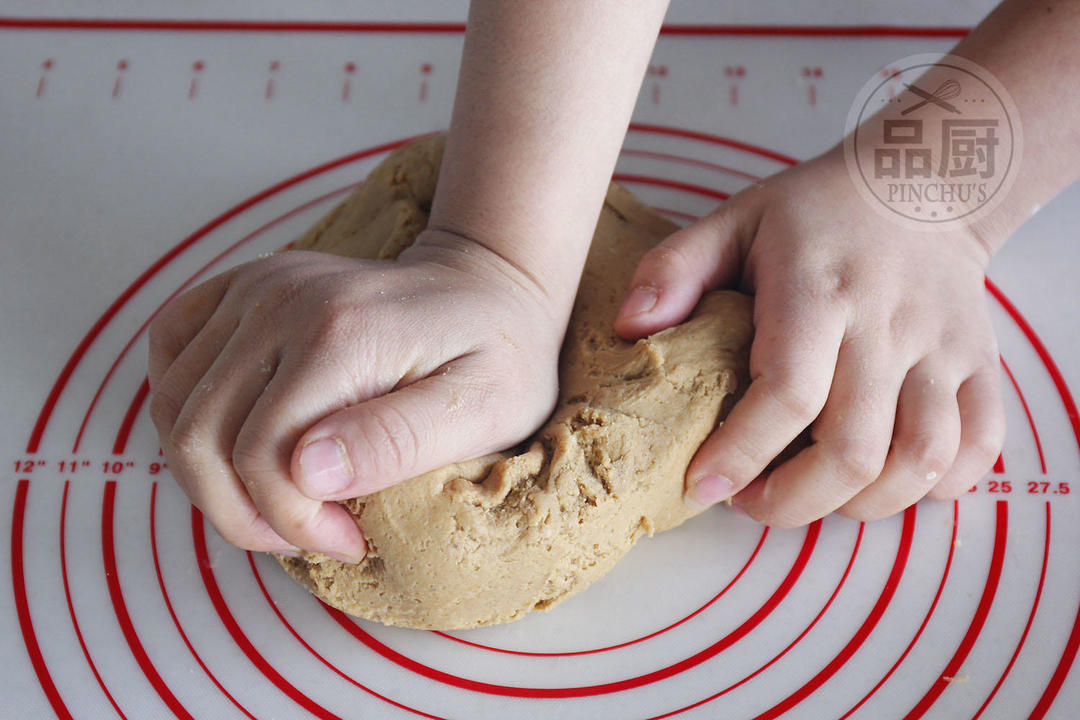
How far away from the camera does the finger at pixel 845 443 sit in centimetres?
85

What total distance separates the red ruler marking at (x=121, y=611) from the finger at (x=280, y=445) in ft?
0.72

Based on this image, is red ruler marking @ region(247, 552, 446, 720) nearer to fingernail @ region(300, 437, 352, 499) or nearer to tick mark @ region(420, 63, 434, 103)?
fingernail @ region(300, 437, 352, 499)

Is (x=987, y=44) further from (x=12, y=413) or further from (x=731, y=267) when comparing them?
(x=12, y=413)

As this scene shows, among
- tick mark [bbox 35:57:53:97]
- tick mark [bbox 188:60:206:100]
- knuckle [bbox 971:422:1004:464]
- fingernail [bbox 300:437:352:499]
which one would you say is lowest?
fingernail [bbox 300:437:352:499]

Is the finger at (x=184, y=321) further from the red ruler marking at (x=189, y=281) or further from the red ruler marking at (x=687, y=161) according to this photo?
the red ruler marking at (x=687, y=161)

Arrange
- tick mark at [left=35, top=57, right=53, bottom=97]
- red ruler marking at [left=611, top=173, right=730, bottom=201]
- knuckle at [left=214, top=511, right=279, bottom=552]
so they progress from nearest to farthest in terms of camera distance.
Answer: knuckle at [left=214, top=511, right=279, bottom=552] → red ruler marking at [left=611, top=173, right=730, bottom=201] → tick mark at [left=35, top=57, right=53, bottom=97]

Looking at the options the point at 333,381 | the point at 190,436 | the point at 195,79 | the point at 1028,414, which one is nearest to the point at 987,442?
the point at 1028,414

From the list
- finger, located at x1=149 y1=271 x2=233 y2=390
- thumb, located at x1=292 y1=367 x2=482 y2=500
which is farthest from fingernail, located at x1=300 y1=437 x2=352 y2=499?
finger, located at x1=149 y1=271 x2=233 y2=390

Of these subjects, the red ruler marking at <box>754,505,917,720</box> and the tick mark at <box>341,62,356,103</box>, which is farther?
the tick mark at <box>341,62,356,103</box>

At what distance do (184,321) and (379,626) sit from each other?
335mm

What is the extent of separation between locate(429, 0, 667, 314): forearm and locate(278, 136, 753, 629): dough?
0.11m

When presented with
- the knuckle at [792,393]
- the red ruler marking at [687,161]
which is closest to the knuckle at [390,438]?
the knuckle at [792,393]

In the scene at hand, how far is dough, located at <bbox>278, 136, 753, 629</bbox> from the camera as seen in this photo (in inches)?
30.4

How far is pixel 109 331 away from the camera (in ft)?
3.62
